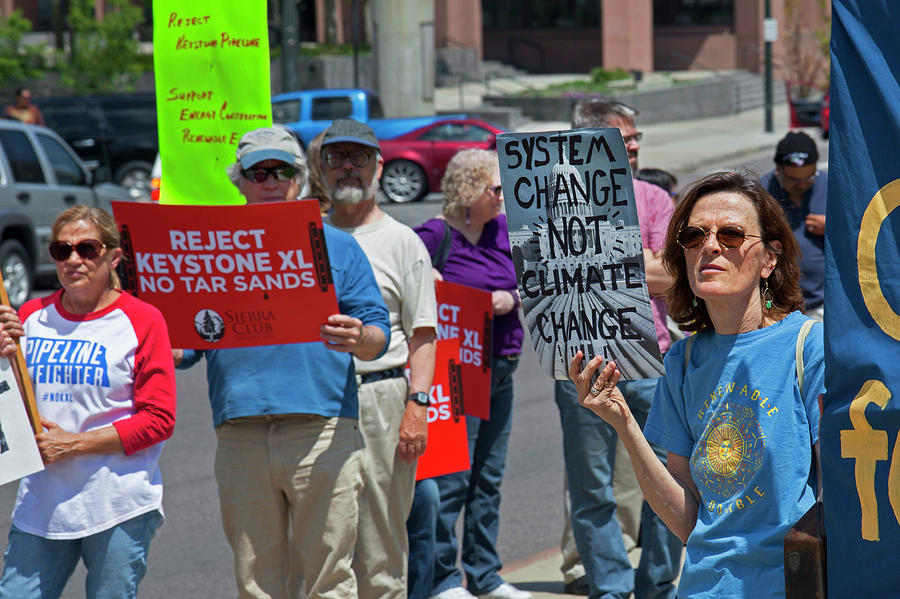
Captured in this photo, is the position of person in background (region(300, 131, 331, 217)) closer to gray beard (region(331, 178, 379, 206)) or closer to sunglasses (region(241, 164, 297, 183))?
gray beard (region(331, 178, 379, 206))

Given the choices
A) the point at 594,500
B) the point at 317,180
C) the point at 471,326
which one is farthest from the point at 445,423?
the point at 317,180

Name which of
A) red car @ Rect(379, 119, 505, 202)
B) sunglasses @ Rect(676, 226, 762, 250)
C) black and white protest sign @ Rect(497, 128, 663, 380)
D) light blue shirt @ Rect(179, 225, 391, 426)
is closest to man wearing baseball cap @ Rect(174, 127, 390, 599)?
light blue shirt @ Rect(179, 225, 391, 426)

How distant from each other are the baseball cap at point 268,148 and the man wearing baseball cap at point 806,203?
2370 millimetres

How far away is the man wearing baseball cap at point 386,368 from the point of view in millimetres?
4738

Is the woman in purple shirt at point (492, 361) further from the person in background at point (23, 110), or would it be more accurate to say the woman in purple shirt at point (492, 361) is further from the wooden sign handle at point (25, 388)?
the person in background at point (23, 110)

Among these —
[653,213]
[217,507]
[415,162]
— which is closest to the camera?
[653,213]

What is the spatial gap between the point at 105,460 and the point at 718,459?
207 cm

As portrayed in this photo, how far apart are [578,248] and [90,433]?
5.82ft

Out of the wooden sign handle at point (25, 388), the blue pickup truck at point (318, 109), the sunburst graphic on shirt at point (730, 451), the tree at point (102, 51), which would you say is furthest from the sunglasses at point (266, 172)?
the tree at point (102, 51)

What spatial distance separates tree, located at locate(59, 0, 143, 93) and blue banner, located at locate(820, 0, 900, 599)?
28.1 metres

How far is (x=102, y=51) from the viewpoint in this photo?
2961 cm

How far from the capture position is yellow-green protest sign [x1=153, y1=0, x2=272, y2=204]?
16.8 feet

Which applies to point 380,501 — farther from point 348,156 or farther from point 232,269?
point 348,156

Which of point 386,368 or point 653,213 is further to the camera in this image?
point 653,213
